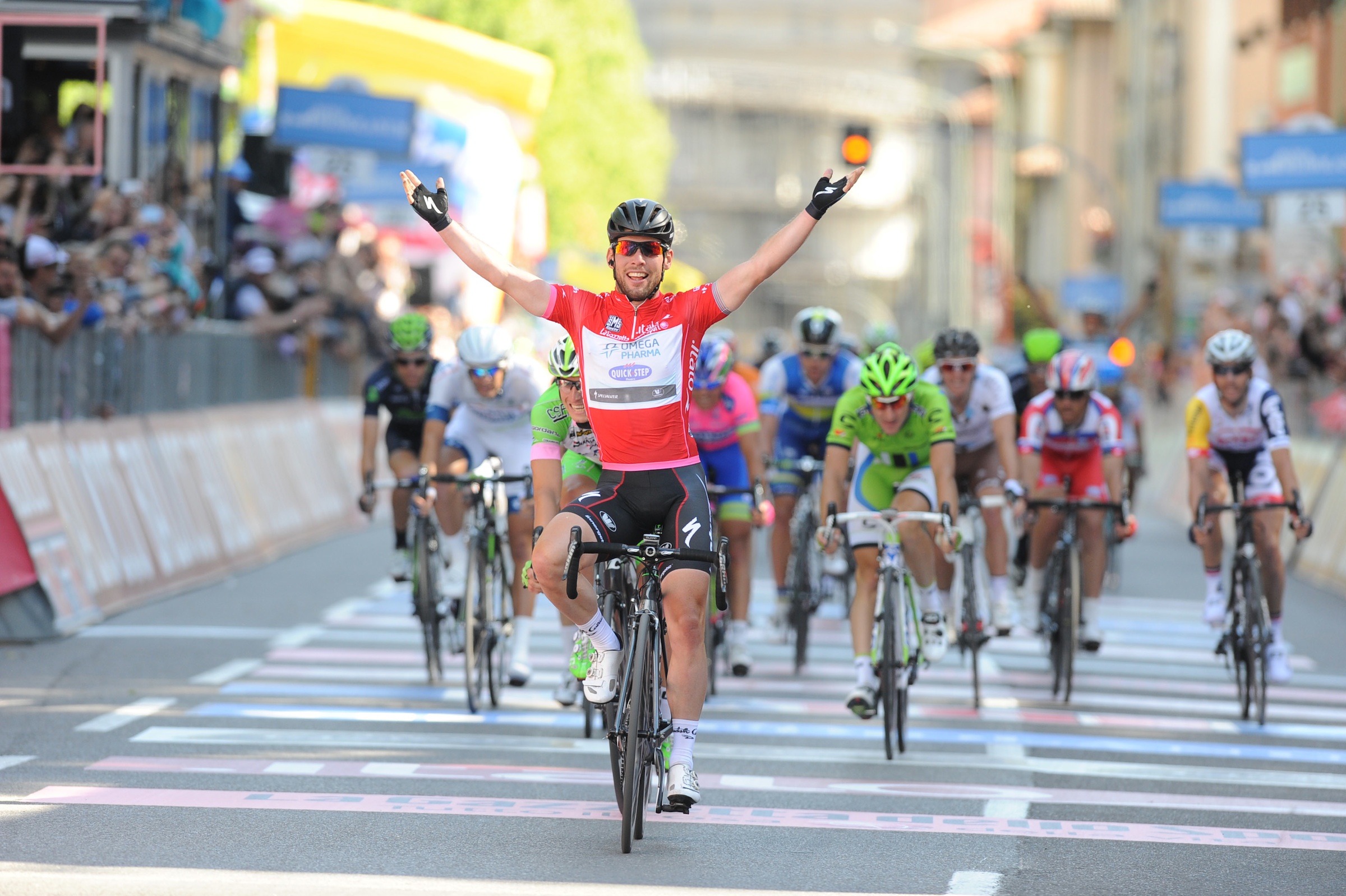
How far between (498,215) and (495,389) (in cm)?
2566

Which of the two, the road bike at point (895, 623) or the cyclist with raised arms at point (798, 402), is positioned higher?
the cyclist with raised arms at point (798, 402)

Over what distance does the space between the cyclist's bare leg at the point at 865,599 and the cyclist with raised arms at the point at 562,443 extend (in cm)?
158

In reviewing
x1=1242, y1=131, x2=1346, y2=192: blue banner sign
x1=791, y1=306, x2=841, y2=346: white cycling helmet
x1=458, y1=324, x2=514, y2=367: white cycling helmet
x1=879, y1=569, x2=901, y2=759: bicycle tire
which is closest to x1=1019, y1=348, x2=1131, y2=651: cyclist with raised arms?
x1=791, y1=306, x2=841, y2=346: white cycling helmet

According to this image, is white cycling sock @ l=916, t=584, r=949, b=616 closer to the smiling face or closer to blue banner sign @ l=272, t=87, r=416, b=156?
the smiling face

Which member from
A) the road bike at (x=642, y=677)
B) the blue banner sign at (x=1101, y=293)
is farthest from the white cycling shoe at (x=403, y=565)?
the blue banner sign at (x=1101, y=293)

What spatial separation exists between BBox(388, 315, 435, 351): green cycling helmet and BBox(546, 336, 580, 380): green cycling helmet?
128 inches

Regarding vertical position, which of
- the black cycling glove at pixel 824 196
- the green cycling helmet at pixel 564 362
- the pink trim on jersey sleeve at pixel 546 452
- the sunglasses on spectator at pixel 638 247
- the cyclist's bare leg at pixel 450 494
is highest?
the black cycling glove at pixel 824 196

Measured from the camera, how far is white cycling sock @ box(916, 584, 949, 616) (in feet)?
35.7

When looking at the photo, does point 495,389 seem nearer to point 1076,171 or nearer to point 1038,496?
point 1038,496

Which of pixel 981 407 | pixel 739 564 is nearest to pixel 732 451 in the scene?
pixel 739 564

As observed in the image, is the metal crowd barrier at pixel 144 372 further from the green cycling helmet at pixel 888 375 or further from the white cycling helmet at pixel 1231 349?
the white cycling helmet at pixel 1231 349

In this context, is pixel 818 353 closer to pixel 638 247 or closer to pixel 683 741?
pixel 638 247

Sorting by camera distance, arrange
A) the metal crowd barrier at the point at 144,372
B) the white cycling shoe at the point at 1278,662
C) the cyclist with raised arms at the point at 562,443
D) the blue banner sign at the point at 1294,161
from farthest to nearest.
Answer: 1. the blue banner sign at the point at 1294,161
2. the metal crowd barrier at the point at 144,372
3. the white cycling shoe at the point at 1278,662
4. the cyclist with raised arms at the point at 562,443

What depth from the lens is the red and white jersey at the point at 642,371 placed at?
26.0ft
